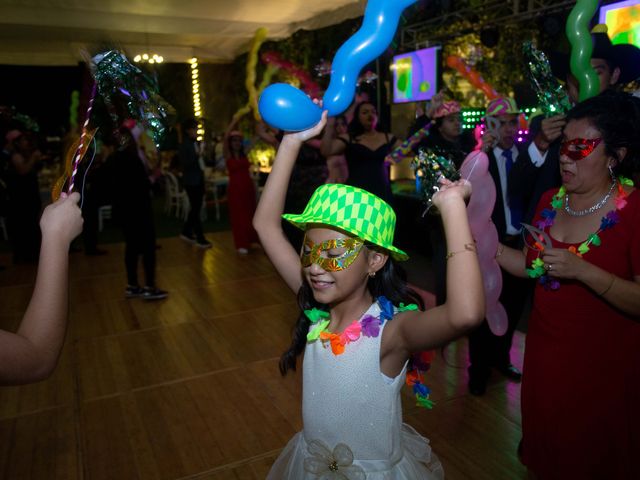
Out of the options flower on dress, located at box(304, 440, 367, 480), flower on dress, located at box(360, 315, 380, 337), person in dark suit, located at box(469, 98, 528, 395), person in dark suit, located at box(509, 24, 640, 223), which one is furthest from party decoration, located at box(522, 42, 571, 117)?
flower on dress, located at box(304, 440, 367, 480)

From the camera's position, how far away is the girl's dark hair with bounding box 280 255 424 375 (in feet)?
4.95

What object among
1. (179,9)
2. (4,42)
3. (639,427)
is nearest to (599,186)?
(639,427)

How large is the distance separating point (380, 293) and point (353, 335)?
20 cm

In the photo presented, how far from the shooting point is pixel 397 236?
6840 mm

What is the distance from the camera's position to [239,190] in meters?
6.75

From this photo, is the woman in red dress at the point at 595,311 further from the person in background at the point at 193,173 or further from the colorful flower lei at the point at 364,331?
the person in background at the point at 193,173

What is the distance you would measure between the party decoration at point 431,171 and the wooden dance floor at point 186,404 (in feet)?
5.19

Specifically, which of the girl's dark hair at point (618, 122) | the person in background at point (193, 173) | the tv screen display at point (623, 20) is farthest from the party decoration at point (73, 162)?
the person in background at point (193, 173)

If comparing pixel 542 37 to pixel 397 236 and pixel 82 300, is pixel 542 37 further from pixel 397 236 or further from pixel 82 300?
pixel 82 300

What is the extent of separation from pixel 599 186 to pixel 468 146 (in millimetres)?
1644

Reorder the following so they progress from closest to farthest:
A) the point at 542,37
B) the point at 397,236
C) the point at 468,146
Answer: the point at 468,146 < the point at 542,37 < the point at 397,236

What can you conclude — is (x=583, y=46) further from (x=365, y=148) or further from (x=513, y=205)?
(x=365, y=148)

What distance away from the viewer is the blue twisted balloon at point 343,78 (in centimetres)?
140

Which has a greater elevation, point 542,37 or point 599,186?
point 542,37
